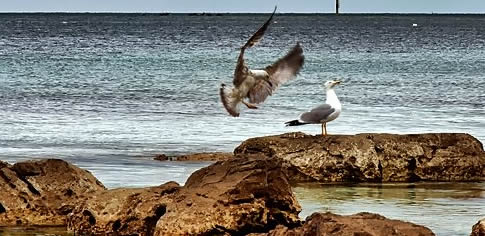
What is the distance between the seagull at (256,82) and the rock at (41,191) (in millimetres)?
1509

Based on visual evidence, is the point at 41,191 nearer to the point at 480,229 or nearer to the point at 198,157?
the point at 480,229

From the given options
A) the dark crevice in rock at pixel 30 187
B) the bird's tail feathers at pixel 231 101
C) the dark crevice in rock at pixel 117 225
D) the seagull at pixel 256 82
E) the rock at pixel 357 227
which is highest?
the seagull at pixel 256 82

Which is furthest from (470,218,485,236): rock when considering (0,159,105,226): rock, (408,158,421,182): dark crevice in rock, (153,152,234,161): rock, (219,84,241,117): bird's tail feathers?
(153,152,234,161): rock

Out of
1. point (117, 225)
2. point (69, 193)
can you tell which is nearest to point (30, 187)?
point (69, 193)

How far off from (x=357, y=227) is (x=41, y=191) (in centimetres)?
410

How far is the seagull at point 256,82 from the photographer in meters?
13.0

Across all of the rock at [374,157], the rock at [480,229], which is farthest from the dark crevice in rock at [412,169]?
the rock at [480,229]

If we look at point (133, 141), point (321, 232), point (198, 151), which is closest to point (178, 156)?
point (198, 151)

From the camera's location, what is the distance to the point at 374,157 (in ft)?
51.9

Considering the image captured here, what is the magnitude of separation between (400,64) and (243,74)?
4567 cm

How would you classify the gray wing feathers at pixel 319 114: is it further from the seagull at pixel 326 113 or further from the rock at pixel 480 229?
the rock at pixel 480 229

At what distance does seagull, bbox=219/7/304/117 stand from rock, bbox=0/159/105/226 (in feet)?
4.95

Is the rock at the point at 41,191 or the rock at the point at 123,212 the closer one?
the rock at the point at 123,212

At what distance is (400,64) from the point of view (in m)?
58.0
